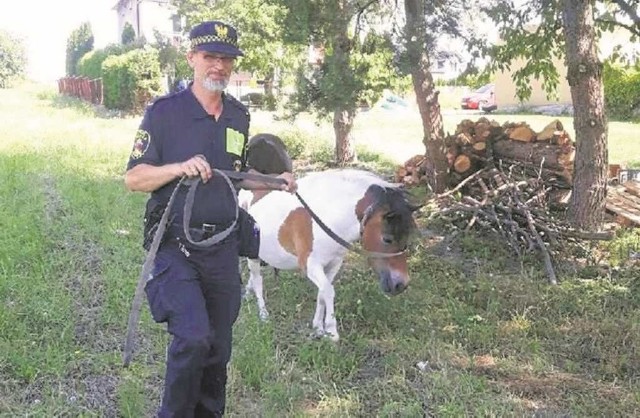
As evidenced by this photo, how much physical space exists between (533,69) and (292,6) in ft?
11.6

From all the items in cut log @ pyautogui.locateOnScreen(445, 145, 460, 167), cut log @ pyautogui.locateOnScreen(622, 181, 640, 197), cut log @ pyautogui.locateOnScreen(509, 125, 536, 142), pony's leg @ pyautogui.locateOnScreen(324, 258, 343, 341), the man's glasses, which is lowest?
pony's leg @ pyautogui.locateOnScreen(324, 258, 343, 341)

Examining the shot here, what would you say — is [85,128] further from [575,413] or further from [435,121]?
[575,413]

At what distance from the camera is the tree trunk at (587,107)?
7152mm

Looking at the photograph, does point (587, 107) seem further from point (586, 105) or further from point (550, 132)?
point (550, 132)

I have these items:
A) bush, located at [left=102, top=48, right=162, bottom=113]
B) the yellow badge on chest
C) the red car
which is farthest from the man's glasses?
the red car

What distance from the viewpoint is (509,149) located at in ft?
30.2

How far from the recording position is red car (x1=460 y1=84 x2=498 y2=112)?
113 ft

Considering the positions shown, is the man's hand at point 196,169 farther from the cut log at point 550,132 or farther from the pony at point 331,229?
the cut log at point 550,132

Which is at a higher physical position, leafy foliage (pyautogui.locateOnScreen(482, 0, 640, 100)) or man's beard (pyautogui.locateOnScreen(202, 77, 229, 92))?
leafy foliage (pyautogui.locateOnScreen(482, 0, 640, 100))

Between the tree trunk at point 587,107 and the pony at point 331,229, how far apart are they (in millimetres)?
3267

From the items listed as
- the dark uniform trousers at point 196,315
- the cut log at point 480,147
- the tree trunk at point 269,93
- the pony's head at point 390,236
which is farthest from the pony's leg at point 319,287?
the tree trunk at point 269,93

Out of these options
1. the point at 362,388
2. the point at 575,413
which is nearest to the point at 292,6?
the point at 362,388

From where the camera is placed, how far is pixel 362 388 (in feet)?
13.9

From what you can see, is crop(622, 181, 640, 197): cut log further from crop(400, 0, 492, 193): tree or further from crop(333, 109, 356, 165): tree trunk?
crop(333, 109, 356, 165): tree trunk
